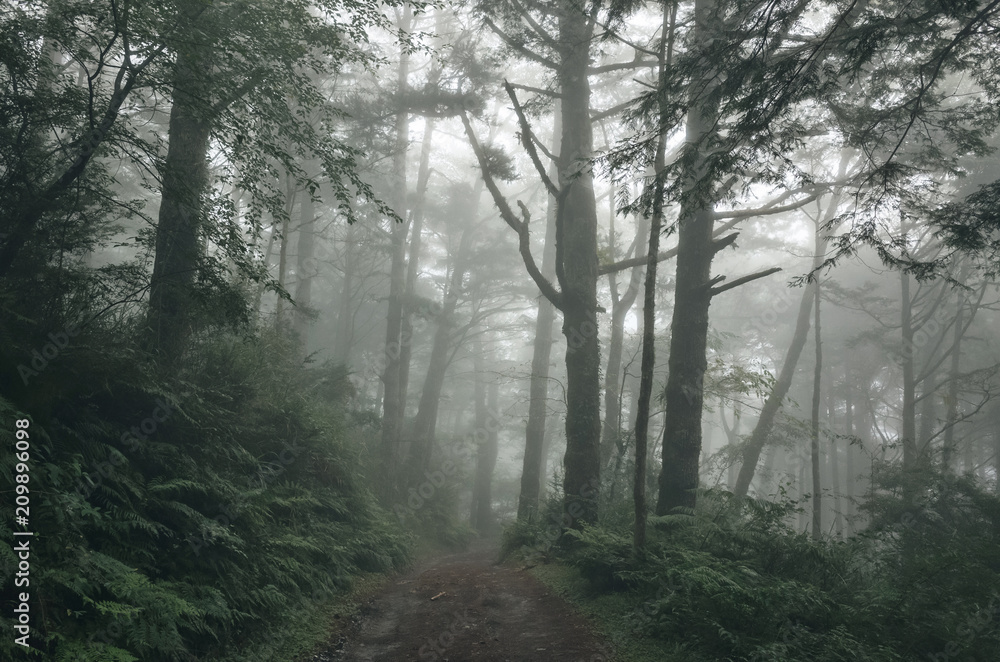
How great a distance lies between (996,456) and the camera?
76.2ft

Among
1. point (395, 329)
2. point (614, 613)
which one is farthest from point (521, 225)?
point (395, 329)

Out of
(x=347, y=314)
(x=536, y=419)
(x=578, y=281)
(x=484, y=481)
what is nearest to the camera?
(x=578, y=281)

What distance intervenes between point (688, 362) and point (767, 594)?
4.39 m

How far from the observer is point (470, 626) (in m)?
6.55

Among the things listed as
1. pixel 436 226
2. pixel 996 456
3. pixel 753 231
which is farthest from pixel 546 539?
pixel 996 456

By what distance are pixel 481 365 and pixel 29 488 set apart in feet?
87.9

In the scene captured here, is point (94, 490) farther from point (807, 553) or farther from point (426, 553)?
point (426, 553)

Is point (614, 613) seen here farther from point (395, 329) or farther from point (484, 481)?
point (484, 481)

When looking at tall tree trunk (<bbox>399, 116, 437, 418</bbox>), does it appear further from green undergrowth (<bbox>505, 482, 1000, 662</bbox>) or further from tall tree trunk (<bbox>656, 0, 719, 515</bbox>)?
green undergrowth (<bbox>505, 482, 1000, 662</bbox>)

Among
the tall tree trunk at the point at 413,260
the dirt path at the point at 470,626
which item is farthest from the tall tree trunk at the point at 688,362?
the tall tree trunk at the point at 413,260

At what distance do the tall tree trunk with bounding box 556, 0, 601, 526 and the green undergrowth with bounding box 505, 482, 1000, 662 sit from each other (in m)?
1.38

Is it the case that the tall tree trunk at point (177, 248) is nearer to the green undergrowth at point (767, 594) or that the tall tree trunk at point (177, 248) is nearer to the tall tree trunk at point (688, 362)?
the green undergrowth at point (767, 594)

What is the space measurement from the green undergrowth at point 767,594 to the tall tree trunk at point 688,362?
→ 3.63 ft

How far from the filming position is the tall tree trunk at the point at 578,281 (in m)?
9.91
